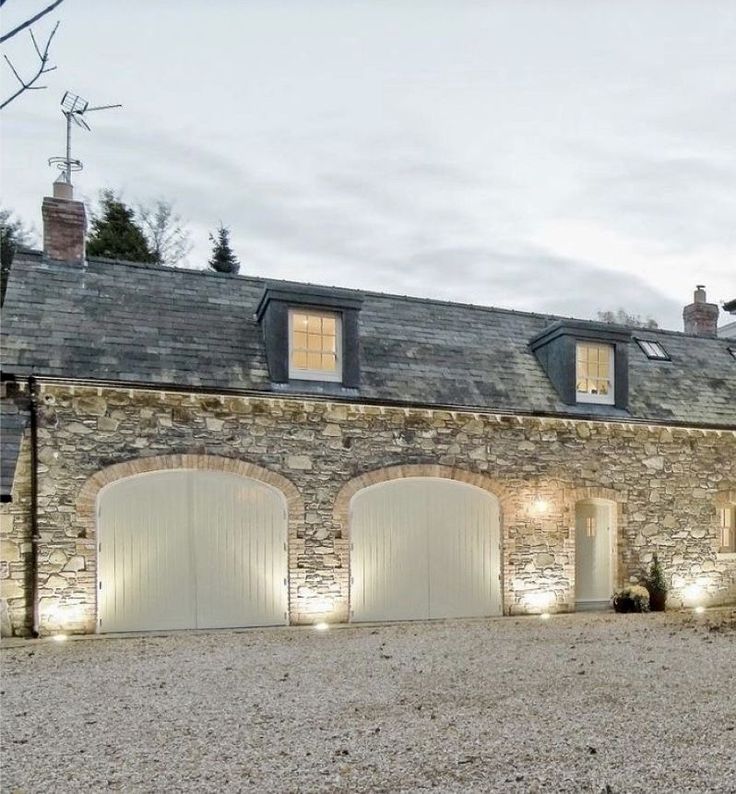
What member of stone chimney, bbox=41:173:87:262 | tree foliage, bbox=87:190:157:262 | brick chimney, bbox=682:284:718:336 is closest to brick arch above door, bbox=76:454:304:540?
stone chimney, bbox=41:173:87:262

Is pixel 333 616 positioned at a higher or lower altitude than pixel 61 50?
lower

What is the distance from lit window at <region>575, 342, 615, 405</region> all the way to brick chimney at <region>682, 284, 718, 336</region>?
22.4 ft

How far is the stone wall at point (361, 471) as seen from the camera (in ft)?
30.6

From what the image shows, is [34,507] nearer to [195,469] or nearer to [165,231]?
[195,469]

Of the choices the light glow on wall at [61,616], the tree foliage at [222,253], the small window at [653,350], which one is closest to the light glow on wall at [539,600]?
the small window at [653,350]

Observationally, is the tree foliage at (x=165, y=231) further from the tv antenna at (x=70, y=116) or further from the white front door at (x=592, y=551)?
the white front door at (x=592, y=551)

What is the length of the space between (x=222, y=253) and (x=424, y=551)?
2257 centimetres

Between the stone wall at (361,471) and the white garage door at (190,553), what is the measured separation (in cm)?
29

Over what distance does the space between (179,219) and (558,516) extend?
2692 centimetres

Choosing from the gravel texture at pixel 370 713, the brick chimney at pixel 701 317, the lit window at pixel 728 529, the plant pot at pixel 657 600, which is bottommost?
the plant pot at pixel 657 600

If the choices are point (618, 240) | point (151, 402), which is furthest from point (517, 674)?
point (618, 240)

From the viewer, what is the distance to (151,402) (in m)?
9.89

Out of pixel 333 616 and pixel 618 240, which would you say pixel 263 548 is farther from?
pixel 618 240

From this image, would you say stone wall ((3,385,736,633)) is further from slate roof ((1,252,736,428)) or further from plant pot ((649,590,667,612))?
plant pot ((649,590,667,612))
